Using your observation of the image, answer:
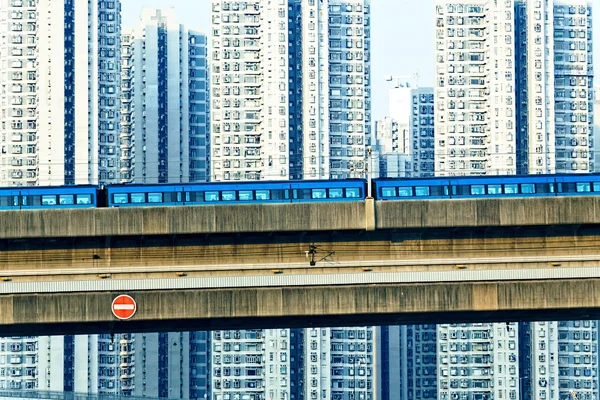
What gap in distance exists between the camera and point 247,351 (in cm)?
14175

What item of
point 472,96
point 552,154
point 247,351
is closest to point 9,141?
point 247,351

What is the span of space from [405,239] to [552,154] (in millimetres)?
96192

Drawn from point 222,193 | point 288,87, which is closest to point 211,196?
point 222,193

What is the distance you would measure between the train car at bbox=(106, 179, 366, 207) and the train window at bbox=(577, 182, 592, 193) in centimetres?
1381

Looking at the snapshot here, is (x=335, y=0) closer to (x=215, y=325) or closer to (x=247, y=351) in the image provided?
(x=247, y=351)

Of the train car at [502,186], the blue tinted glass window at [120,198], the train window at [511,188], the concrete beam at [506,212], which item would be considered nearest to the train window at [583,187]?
the train car at [502,186]

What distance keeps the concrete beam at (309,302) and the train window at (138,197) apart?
15.8m

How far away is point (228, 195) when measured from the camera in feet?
225

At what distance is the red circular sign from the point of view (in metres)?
51.5

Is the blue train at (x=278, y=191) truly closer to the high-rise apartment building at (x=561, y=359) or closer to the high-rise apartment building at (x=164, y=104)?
the high-rise apartment building at (x=561, y=359)

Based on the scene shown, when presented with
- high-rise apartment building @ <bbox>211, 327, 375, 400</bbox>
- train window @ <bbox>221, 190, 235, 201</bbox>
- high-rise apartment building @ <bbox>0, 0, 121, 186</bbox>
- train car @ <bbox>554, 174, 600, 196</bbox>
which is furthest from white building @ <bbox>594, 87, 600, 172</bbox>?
train window @ <bbox>221, 190, 235, 201</bbox>

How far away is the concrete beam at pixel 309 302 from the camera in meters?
51.5

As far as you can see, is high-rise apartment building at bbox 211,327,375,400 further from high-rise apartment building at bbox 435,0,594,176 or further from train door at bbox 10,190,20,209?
train door at bbox 10,190,20,209

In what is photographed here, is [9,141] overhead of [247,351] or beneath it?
overhead
